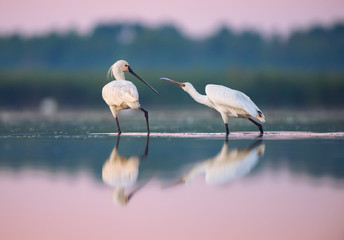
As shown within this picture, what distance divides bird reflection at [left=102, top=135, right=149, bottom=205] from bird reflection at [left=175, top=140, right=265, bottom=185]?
51cm

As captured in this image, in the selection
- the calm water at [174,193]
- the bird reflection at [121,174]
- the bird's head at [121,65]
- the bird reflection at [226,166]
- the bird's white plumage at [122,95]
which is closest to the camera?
the calm water at [174,193]

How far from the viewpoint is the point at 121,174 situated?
6.74 meters

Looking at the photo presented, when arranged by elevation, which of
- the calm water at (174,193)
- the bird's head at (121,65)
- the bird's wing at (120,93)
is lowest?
the calm water at (174,193)

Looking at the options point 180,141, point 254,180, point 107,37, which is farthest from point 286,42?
point 254,180

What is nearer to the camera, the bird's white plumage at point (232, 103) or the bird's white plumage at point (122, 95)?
the bird's white plumage at point (232, 103)

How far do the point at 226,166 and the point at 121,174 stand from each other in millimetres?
1158

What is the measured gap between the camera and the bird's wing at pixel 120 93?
12.1 m

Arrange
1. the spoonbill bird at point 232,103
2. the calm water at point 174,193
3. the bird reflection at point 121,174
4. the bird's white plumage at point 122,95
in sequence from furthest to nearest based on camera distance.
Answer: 1. the bird's white plumage at point 122,95
2. the spoonbill bird at point 232,103
3. the bird reflection at point 121,174
4. the calm water at point 174,193

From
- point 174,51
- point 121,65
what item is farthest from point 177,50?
point 121,65

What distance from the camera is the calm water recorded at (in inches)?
181

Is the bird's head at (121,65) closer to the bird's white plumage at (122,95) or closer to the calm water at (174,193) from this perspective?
the bird's white plumage at (122,95)

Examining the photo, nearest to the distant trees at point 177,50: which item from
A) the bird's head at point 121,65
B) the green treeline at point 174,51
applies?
the green treeline at point 174,51

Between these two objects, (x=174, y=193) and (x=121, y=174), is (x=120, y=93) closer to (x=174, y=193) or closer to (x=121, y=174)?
(x=121, y=174)

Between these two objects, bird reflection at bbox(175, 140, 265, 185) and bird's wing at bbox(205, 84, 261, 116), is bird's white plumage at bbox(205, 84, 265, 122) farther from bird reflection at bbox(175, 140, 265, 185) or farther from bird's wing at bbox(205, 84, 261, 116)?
bird reflection at bbox(175, 140, 265, 185)
